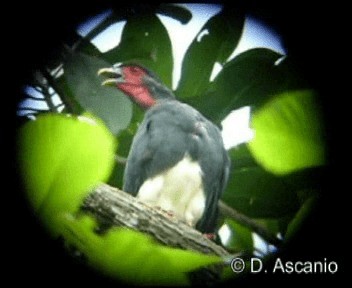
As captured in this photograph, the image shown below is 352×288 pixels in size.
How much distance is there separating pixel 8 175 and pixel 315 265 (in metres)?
0.69

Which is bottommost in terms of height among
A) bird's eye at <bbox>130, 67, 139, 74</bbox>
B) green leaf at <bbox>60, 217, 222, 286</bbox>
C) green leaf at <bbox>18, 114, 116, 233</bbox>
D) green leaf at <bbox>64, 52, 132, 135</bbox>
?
green leaf at <bbox>60, 217, 222, 286</bbox>

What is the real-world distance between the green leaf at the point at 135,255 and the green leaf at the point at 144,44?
1.27 metres

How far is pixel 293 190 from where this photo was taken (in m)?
1.66

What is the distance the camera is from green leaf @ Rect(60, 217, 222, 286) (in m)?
0.74

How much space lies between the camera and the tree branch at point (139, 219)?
1.25 metres

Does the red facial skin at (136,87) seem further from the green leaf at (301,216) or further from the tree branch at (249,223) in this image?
the green leaf at (301,216)

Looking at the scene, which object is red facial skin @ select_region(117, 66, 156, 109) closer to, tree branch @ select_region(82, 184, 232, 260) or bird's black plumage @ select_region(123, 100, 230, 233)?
bird's black plumage @ select_region(123, 100, 230, 233)

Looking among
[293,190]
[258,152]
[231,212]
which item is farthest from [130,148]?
[258,152]

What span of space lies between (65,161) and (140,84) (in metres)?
1.41

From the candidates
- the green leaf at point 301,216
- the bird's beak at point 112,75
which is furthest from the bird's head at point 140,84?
the green leaf at point 301,216

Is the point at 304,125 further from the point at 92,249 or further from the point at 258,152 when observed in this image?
the point at 92,249

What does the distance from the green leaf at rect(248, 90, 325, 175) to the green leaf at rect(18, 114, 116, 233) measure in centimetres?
26

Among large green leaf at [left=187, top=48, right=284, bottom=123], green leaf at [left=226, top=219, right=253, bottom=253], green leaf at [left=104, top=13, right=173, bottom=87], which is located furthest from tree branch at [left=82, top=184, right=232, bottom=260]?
green leaf at [left=104, top=13, right=173, bottom=87]

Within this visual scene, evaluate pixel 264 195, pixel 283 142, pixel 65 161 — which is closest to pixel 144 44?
pixel 264 195
